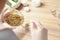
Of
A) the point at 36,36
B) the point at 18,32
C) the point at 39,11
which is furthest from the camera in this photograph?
the point at 39,11

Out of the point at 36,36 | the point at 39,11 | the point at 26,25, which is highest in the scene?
the point at 39,11

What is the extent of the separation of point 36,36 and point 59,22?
0.64 feet

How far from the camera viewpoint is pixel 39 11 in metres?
1.09

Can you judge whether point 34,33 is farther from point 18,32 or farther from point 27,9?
point 27,9

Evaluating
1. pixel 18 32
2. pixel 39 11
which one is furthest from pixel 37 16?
pixel 18 32

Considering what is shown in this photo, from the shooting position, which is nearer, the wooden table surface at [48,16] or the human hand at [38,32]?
the human hand at [38,32]

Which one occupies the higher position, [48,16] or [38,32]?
[48,16]

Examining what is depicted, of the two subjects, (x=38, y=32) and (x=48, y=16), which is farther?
(x=48, y=16)

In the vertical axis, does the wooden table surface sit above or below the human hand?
above

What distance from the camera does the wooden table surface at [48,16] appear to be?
3.17ft

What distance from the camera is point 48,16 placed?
106 cm

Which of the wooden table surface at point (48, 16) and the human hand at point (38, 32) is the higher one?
the wooden table surface at point (48, 16)

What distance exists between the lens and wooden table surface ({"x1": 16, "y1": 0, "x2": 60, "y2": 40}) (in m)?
0.97

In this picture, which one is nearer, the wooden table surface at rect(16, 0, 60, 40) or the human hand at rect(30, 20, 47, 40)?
the human hand at rect(30, 20, 47, 40)
